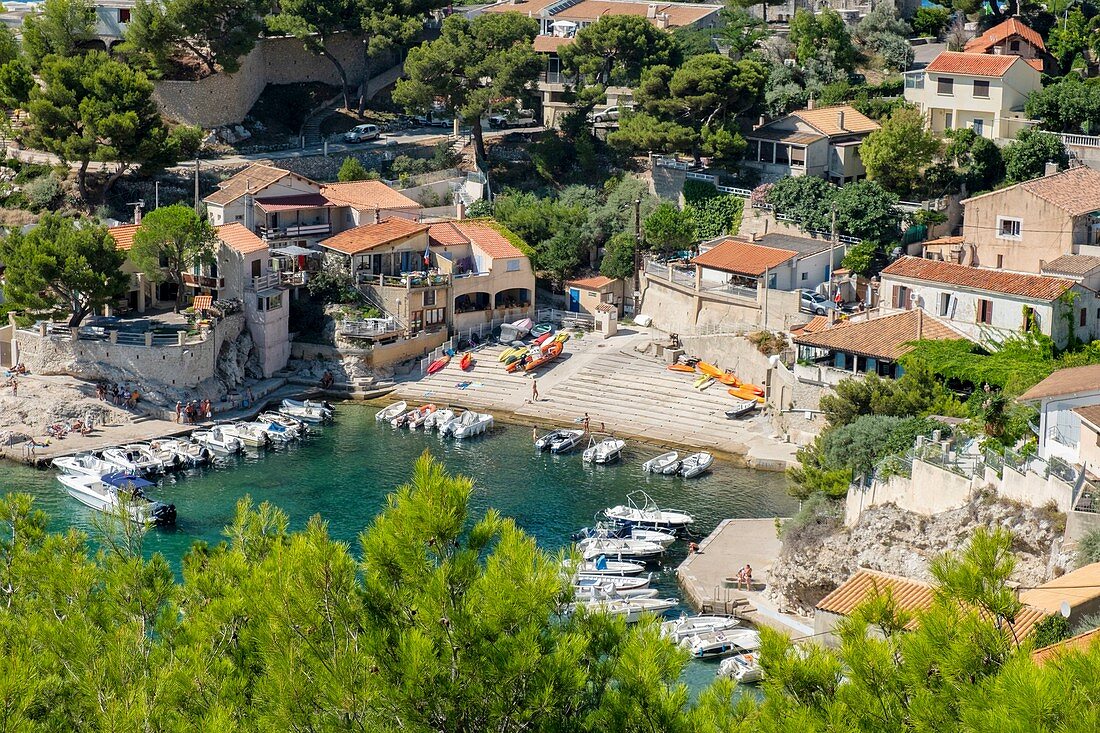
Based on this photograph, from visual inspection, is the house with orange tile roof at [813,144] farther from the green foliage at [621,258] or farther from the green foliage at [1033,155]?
the green foliage at [621,258]

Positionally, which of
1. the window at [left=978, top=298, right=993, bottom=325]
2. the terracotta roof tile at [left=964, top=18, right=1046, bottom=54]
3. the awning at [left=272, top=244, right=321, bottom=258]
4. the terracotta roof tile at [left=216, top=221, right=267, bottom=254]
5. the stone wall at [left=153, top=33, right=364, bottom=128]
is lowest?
the window at [left=978, top=298, right=993, bottom=325]

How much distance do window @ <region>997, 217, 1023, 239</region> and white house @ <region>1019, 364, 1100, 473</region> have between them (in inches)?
674

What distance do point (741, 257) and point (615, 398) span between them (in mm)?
7615

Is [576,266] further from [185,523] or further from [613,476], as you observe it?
[185,523]

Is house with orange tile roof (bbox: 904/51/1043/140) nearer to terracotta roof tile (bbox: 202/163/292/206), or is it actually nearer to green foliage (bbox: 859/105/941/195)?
green foliage (bbox: 859/105/941/195)

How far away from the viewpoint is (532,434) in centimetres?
5794

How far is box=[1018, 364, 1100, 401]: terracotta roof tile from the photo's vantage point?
135 feet

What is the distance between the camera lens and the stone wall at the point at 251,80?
77.0 metres

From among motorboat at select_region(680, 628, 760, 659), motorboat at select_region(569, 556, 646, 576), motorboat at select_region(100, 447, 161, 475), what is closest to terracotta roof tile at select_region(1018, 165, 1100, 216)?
motorboat at select_region(569, 556, 646, 576)

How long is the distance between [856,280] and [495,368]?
13.8 m

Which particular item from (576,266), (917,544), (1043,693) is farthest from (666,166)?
(1043,693)

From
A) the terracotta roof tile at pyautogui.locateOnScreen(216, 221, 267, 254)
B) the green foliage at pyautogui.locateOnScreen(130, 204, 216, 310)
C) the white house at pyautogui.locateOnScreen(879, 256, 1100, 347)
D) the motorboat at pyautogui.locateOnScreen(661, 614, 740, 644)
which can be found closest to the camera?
the motorboat at pyautogui.locateOnScreen(661, 614, 740, 644)

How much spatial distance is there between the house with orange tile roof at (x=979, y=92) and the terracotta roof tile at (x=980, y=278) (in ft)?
41.1

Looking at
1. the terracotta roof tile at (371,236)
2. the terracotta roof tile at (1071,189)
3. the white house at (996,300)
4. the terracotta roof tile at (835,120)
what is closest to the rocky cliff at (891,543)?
the white house at (996,300)
